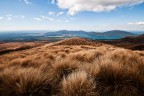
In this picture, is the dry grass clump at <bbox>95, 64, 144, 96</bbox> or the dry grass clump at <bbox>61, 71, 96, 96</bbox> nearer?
the dry grass clump at <bbox>61, 71, 96, 96</bbox>

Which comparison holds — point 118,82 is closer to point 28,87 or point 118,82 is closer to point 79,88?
point 79,88

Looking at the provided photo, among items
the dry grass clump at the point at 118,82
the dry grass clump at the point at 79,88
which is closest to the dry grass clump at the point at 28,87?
the dry grass clump at the point at 79,88

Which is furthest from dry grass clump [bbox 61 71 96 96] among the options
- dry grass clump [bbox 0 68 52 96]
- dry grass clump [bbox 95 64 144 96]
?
dry grass clump [bbox 0 68 52 96]

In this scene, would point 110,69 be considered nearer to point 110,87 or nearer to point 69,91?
point 110,87

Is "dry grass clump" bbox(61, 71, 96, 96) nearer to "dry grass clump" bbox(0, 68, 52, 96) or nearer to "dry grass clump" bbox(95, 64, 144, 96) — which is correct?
"dry grass clump" bbox(95, 64, 144, 96)

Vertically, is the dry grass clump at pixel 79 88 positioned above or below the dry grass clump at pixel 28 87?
above

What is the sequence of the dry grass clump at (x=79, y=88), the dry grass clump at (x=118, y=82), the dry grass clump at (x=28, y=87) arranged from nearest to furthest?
the dry grass clump at (x=79, y=88), the dry grass clump at (x=118, y=82), the dry grass clump at (x=28, y=87)

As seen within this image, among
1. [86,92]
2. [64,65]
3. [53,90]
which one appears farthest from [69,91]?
[64,65]

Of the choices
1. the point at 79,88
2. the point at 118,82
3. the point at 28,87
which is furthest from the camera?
the point at 118,82

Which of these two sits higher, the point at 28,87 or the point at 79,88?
the point at 79,88

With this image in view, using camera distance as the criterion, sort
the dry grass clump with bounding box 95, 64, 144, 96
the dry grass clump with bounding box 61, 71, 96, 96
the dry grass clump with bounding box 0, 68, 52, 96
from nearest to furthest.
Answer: the dry grass clump with bounding box 61, 71, 96, 96
the dry grass clump with bounding box 95, 64, 144, 96
the dry grass clump with bounding box 0, 68, 52, 96

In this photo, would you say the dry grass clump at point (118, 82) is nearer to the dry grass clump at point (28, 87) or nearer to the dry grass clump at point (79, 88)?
the dry grass clump at point (79, 88)

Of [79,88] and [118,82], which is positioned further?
[118,82]

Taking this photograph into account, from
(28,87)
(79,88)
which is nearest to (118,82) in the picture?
(79,88)
